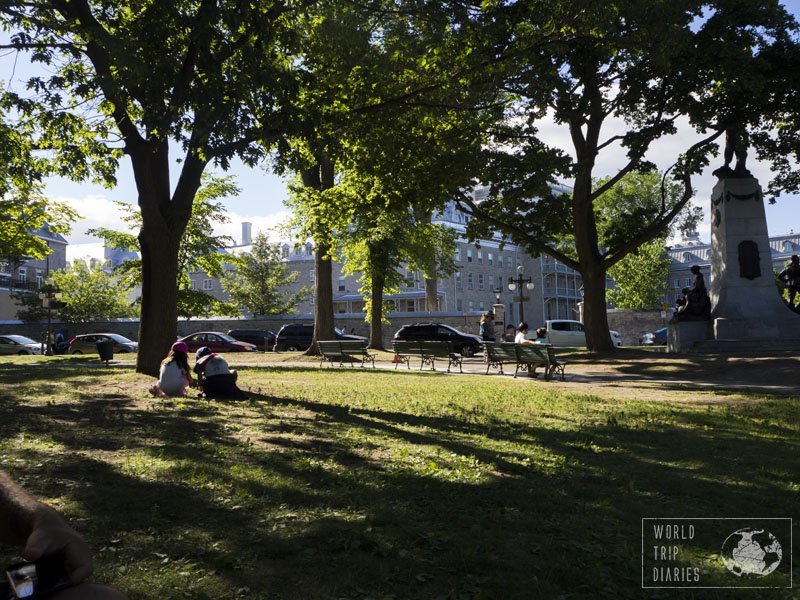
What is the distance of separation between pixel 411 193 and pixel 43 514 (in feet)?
67.9

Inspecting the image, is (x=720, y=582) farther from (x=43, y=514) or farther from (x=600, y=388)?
(x=600, y=388)

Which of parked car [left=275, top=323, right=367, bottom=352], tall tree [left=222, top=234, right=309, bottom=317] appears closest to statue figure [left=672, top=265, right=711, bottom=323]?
parked car [left=275, top=323, right=367, bottom=352]

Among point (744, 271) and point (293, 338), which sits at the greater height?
point (744, 271)

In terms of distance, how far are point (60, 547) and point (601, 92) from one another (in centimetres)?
2527

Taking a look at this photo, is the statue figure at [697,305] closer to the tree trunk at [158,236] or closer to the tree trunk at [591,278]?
the tree trunk at [591,278]

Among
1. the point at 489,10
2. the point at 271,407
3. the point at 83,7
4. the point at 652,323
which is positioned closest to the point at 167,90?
A: the point at 83,7

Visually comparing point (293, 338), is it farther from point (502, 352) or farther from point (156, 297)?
point (156, 297)

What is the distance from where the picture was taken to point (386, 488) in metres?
5.68

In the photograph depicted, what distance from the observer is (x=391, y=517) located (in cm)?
486

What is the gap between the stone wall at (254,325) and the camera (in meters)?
48.8

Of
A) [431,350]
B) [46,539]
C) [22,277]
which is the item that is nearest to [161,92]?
[46,539]

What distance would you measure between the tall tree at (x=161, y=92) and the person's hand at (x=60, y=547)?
978 centimetres

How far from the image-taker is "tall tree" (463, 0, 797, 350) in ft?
46.6

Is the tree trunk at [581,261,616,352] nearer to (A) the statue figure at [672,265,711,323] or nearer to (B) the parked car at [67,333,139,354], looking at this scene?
(A) the statue figure at [672,265,711,323]
